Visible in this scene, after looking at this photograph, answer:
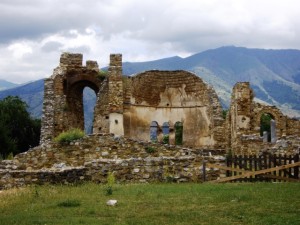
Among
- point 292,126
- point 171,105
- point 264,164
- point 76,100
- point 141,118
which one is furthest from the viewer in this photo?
point 292,126

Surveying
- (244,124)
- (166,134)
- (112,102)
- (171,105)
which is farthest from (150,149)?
(166,134)

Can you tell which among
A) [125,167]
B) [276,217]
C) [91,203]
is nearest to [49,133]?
[125,167]

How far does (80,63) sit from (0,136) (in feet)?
55.1

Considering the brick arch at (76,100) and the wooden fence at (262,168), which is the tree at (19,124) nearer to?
the brick arch at (76,100)

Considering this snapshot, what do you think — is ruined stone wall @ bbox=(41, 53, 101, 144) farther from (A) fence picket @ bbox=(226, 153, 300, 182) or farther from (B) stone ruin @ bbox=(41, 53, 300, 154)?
(A) fence picket @ bbox=(226, 153, 300, 182)

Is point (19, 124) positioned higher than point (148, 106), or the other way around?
point (148, 106)

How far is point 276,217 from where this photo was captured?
37.7 feet

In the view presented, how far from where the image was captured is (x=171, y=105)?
38.8m

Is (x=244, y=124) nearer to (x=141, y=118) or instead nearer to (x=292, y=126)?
(x=141, y=118)

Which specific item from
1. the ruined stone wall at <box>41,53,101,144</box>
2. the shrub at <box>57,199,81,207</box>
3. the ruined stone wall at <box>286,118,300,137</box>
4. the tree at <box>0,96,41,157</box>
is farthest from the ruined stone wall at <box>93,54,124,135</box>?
the tree at <box>0,96,41,157</box>

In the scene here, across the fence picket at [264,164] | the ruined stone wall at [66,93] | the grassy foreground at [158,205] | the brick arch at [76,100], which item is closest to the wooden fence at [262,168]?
the fence picket at [264,164]

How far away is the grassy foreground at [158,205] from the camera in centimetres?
1173

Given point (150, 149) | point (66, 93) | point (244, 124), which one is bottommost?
point (150, 149)

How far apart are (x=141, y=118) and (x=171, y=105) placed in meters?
2.50
